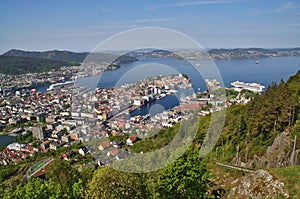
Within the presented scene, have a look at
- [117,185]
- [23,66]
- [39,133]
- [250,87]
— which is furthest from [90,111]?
[23,66]

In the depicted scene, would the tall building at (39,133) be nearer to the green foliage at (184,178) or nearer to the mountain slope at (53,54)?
the green foliage at (184,178)

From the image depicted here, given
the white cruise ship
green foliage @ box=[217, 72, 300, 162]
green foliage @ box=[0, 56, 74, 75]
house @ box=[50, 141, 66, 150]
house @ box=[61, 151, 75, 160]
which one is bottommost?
house @ box=[50, 141, 66, 150]

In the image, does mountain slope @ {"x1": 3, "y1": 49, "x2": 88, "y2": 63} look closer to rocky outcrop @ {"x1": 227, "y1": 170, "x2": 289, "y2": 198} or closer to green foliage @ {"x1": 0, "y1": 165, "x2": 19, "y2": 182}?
green foliage @ {"x1": 0, "y1": 165, "x2": 19, "y2": 182}

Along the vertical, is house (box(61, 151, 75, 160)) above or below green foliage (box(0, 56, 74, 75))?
below

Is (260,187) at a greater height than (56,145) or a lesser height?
greater

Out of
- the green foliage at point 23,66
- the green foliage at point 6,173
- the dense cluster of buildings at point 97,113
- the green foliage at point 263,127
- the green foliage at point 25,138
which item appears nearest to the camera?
the dense cluster of buildings at point 97,113

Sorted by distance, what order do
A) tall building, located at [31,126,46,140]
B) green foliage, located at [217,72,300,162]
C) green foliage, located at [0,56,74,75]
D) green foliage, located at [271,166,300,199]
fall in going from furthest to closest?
1. green foliage, located at [0,56,74,75]
2. tall building, located at [31,126,46,140]
3. green foliage, located at [217,72,300,162]
4. green foliage, located at [271,166,300,199]

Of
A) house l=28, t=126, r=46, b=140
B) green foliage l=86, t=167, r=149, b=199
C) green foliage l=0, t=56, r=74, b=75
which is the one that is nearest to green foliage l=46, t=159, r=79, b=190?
green foliage l=86, t=167, r=149, b=199

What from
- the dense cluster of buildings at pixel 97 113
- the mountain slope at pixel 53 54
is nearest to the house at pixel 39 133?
the dense cluster of buildings at pixel 97 113

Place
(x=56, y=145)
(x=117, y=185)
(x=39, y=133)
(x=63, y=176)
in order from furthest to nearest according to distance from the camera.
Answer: (x=39, y=133)
(x=56, y=145)
(x=63, y=176)
(x=117, y=185)

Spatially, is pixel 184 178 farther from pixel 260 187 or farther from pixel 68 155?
pixel 68 155
